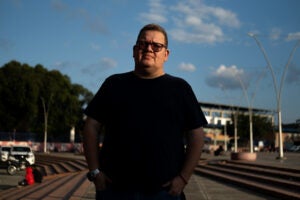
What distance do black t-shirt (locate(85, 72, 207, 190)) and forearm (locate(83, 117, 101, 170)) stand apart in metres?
0.04

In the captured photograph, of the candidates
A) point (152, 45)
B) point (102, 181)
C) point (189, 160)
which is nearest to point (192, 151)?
point (189, 160)

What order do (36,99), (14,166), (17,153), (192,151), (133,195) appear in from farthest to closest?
(36,99) < (17,153) < (14,166) < (192,151) < (133,195)

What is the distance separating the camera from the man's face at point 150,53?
2.40 m

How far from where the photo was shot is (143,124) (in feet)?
7.50

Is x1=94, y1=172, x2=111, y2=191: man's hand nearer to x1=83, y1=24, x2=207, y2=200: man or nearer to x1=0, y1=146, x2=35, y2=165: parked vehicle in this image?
x1=83, y1=24, x2=207, y2=200: man

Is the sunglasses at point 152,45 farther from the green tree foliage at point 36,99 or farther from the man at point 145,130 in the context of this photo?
the green tree foliage at point 36,99

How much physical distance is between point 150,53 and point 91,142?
669 mm

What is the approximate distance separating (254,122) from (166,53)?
69.8 metres

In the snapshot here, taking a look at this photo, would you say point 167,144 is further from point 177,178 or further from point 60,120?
point 60,120

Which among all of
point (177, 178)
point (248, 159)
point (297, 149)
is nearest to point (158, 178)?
point (177, 178)

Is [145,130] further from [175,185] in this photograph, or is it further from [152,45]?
A: [152,45]

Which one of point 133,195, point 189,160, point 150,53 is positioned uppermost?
point 150,53

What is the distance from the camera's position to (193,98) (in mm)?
2434

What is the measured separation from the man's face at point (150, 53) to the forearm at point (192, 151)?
440mm
